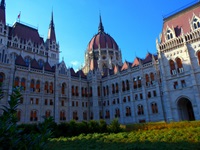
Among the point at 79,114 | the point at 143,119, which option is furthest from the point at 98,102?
the point at 143,119

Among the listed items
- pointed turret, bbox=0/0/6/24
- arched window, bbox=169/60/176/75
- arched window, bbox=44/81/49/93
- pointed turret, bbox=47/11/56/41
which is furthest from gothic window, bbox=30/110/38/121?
arched window, bbox=169/60/176/75

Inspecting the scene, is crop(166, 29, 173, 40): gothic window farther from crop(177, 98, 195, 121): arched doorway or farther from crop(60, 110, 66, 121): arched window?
crop(60, 110, 66, 121): arched window

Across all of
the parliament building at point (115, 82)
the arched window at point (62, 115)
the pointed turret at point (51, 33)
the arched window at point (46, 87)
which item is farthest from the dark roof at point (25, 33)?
the arched window at point (62, 115)

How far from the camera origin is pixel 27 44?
56.4 meters

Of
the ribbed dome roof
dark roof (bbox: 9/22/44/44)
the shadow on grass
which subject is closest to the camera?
the shadow on grass

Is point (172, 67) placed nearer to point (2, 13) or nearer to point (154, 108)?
point (154, 108)

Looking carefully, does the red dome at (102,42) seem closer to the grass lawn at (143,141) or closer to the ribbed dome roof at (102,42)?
the ribbed dome roof at (102,42)

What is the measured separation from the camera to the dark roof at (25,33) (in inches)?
2233

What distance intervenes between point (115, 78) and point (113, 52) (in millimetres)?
24113

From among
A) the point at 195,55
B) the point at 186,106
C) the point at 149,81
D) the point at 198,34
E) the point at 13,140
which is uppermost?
the point at 198,34

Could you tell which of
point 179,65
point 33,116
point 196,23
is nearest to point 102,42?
point 179,65

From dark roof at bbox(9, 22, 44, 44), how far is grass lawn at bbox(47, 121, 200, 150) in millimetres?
45655

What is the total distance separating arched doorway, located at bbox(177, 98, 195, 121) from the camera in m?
37.5

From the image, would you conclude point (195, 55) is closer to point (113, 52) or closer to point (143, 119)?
point (143, 119)
